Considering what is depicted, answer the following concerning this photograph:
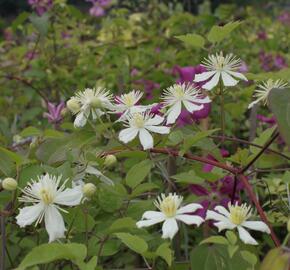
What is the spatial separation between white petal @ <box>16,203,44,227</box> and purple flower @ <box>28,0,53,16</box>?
4.89 ft

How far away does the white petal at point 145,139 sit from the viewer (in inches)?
29.9

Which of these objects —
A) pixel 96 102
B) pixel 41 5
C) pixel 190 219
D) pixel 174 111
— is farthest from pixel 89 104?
pixel 41 5

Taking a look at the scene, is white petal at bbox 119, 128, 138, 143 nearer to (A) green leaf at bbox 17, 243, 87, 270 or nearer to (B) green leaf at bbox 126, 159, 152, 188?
(B) green leaf at bbox 126, 159, 152, 188

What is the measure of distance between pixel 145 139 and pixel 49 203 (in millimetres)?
155

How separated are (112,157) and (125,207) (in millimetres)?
112

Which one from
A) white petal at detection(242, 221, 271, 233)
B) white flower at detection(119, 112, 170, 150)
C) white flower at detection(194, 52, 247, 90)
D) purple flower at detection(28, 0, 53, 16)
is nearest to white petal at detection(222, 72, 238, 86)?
white flower at detection(194, 52, 247, 90)

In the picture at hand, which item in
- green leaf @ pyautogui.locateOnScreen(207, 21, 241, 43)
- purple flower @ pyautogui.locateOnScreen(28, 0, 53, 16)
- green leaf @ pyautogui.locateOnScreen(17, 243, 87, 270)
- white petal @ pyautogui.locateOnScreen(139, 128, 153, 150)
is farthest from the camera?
purple flower @ pyautogui.locateOnScreen(28, 0, 53, 16)

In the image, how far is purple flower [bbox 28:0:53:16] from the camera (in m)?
2.07

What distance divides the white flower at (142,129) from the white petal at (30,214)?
148 mm

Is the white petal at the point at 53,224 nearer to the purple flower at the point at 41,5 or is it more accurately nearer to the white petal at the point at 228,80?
the white petal at the point at 228,80

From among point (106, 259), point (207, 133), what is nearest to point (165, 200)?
point (207, 133)

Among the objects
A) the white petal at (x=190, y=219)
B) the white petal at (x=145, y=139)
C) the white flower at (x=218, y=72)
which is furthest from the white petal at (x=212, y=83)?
the white petal at (x=190, y=219)

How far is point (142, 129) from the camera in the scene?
0.78 metres

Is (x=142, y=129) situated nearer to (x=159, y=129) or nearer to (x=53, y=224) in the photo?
(x=159, y=129)
